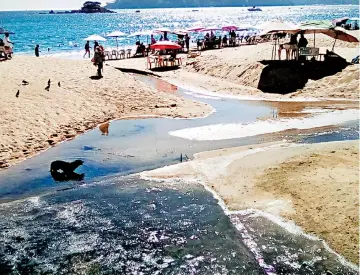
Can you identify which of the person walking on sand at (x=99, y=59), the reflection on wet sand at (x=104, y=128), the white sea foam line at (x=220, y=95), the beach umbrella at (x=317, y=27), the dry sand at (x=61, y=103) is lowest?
the reflection on wet sand at (x=104, y=128)

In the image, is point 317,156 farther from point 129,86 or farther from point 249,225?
point 129,86

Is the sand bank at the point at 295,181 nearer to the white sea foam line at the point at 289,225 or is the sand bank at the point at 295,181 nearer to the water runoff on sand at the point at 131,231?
the white sea foam line at the point at 289,225

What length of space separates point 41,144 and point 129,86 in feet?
31.6

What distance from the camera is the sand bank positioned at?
9578 millimetres

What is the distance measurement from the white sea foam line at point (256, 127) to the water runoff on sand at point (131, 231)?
10.1ft

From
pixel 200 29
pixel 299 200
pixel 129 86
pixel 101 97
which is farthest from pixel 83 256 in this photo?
pixel 200 29

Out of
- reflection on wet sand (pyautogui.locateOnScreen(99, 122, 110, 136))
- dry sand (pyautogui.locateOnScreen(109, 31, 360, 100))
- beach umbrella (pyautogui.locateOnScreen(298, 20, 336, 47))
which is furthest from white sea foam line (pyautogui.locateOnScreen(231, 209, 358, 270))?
beach umbrella (pyautogui.locateOnScreen(298, 20, 336, 47))

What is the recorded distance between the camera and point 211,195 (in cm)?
1145

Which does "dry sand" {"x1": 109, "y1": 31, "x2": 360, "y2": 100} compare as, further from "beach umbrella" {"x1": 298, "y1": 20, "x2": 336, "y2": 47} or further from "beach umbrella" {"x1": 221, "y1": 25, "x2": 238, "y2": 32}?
"beach umbrella" {"x1": 221, "y1": 25, "x2": 238, "y2": 32}

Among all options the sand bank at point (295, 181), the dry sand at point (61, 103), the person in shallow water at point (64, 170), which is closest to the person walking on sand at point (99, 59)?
the dry sand at point (61, 103)

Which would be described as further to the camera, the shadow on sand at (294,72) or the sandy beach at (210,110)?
the shadow on sand at (294,72)

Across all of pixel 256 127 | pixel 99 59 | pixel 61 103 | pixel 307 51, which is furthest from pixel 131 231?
pixel 307 51

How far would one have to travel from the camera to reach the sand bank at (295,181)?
958cm

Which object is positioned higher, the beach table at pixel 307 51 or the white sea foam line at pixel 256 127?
the beach table at pixel 307 51
